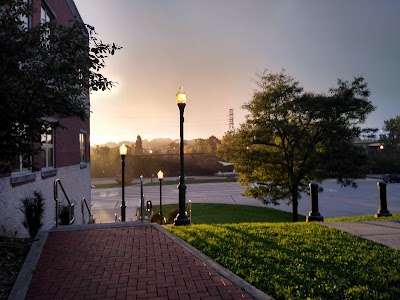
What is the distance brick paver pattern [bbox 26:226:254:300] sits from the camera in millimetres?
4250

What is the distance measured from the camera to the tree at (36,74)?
4.48 m

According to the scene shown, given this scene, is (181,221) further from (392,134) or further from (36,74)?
(392,134)

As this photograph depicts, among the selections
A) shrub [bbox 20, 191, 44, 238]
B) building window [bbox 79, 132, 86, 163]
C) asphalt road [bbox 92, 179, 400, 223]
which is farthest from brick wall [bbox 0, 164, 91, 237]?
asphalt road [bbox 92, 179, 400, 223]

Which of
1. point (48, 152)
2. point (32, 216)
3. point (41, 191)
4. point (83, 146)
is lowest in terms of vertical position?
point (32, 216)

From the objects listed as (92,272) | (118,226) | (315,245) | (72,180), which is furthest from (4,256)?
(72,180)

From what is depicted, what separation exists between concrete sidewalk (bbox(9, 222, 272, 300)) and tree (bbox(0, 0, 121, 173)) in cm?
190

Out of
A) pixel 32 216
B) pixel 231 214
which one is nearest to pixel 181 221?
pixel 32 216

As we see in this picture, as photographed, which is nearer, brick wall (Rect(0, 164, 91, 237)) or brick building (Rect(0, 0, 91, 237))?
brick wall (Rect(0, 164, 91, 237))

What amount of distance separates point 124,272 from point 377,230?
239 inches

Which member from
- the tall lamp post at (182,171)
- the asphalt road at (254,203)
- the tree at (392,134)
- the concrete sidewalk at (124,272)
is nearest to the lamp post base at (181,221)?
the tall lamp post at (182,171)

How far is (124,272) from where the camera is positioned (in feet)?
16.5

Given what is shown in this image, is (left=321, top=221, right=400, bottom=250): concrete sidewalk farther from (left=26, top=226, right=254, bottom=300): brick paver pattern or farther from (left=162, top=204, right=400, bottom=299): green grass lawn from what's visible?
(left=26, top=226, right=254, bottom=300): brick paver pattern

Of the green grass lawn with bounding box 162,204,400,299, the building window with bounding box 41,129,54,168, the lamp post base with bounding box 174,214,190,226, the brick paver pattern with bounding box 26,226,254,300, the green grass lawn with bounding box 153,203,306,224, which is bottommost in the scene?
the green grass lawn with bounding box 153,203,306,224

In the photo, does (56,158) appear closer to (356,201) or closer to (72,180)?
(72,180)
